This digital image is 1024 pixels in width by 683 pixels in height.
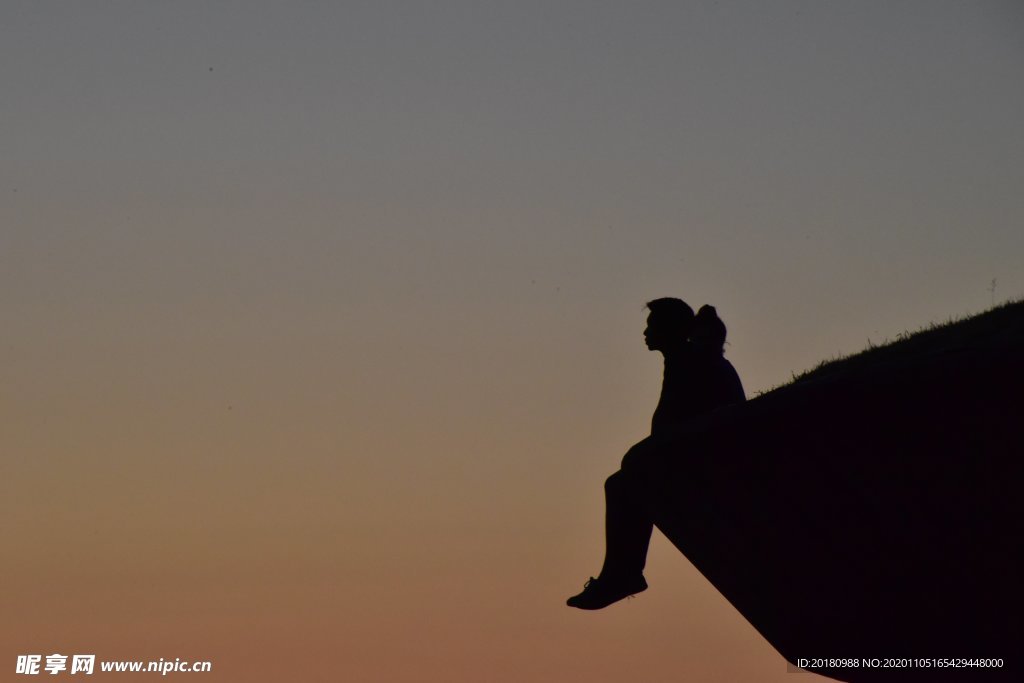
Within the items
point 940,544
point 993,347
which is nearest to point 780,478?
point 940,544

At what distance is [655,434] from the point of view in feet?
49.2

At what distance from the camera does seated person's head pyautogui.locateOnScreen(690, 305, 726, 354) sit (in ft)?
49.0

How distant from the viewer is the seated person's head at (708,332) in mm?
14930

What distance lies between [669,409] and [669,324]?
91cm

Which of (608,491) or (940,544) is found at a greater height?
(608,491)

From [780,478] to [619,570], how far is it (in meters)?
Result: 1.73

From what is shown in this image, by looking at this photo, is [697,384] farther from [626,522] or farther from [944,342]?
[944,342]

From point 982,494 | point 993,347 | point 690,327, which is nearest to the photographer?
point 993,347

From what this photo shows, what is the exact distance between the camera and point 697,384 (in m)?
15.1

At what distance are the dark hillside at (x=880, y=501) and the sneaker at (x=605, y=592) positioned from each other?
75cm

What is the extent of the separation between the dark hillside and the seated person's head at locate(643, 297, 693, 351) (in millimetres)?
823

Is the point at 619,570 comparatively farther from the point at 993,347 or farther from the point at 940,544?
the point at 993,347

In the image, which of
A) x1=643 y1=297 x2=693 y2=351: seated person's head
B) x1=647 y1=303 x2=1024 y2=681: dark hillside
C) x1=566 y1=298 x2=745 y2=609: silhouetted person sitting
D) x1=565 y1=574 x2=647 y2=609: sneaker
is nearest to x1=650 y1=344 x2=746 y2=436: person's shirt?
x1=566 y1=298 x2=745 y2=609: silhouetted person sitting

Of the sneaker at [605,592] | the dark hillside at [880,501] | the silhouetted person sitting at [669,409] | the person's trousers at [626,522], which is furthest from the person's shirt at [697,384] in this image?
the sneaker at [605,592]
